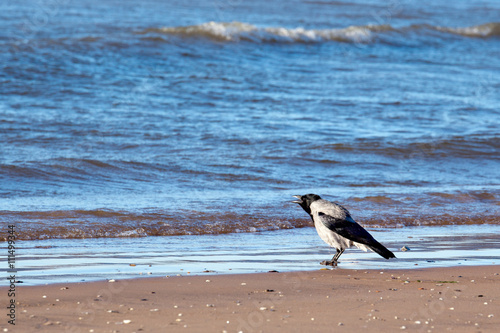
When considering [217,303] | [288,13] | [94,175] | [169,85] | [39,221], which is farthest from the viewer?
[288,13]

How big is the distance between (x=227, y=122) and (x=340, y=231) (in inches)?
276

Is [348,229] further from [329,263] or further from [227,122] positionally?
[227,122]

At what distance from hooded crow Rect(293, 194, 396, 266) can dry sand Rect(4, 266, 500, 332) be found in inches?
→ 13.4

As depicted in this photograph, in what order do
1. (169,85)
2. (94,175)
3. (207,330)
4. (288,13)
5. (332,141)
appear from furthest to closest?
1. (288,13)
2. (169,85)
3. (332,141)
4. (94,175)
5. (207,330)

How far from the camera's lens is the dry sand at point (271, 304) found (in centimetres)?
367

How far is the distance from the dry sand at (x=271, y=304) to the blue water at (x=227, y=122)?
2129 millimetres

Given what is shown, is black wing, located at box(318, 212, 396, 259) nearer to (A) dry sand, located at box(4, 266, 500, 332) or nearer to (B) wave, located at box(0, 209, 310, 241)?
(A) dry sand, located at box(4, 266, 500, 332)

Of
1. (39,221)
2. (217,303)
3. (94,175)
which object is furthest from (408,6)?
(217,303)

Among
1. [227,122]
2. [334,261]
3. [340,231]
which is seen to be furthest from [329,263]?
[227,122]

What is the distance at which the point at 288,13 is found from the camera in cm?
2514

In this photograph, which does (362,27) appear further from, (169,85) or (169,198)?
(169,198)

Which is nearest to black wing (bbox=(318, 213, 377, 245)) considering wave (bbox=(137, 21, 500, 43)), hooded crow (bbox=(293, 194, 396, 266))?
hooded crow (bbox=(293, 194, 396, 266))

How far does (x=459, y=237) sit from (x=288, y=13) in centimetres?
1938

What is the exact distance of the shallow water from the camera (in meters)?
4.99
